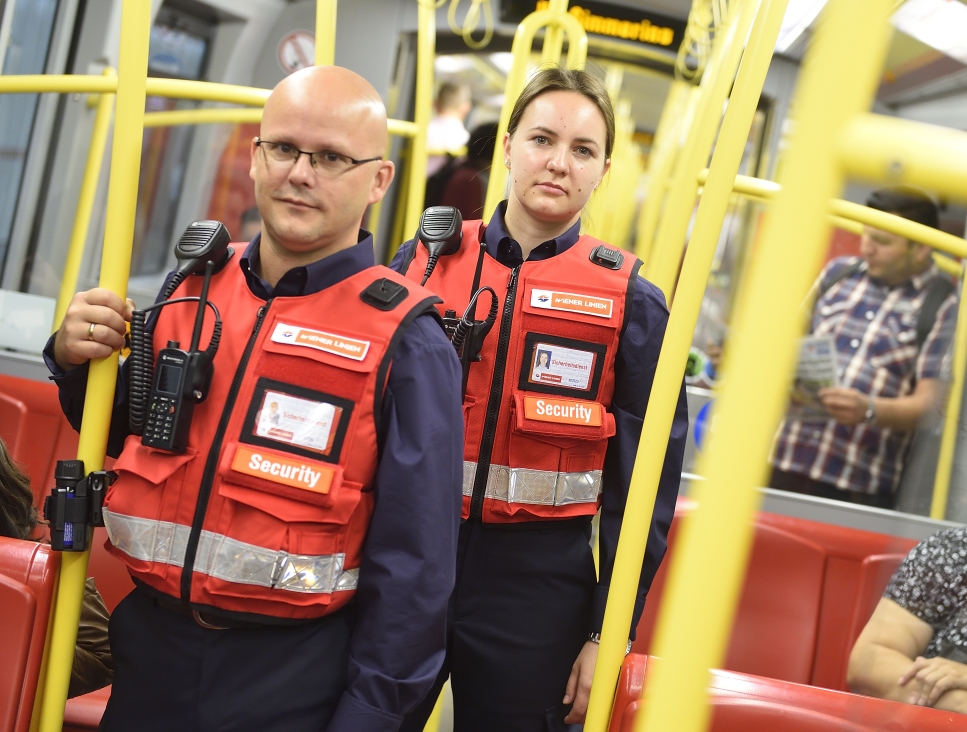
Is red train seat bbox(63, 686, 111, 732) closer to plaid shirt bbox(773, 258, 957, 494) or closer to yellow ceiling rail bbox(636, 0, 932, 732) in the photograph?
yellow ceiling rail bbox(636, 0, 932, 732)

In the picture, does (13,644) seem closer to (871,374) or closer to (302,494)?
(302,494)

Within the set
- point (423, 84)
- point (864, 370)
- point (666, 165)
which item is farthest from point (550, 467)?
point (666, 165)

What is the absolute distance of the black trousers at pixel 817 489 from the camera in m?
3.00

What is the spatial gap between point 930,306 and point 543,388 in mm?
1682

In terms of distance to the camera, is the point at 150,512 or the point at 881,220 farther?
the point at 881,220

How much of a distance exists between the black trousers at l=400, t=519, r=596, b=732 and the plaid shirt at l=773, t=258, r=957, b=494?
139cm

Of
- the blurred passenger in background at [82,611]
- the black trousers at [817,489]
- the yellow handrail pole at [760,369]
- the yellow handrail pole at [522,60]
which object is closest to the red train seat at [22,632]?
the blurred passenger in background at [82,611]

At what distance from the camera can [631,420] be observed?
1839mm

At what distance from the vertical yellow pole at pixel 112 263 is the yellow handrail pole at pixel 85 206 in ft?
6.47

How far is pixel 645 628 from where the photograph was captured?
2744 mm

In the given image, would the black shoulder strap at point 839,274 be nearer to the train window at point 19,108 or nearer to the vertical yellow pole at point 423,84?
the vertical yellow pole at point 423,84

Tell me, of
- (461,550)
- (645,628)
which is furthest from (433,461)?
(645,628)

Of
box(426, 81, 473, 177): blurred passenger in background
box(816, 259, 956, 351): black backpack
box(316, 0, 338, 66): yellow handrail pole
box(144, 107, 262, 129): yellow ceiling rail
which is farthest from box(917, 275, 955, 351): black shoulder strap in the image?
box(426, 81, 473, 177): blurred passenger in background

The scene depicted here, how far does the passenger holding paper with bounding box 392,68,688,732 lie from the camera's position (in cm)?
174
